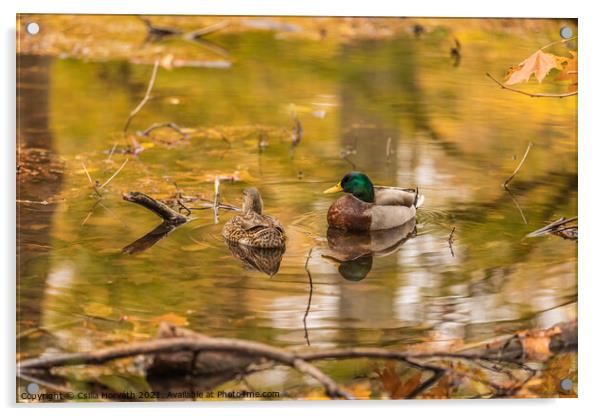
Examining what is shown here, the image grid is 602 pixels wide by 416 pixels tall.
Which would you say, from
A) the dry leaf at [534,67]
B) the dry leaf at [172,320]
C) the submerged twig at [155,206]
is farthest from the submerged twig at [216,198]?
the dry leaf at [534,67]

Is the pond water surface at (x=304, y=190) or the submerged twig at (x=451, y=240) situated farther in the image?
the submerged twig at (x=451, y=240)

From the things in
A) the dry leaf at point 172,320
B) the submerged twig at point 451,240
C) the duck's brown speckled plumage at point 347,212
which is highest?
the duck's brown speckled plumage at point 347,212

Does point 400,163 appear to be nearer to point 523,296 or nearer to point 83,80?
point 523,296

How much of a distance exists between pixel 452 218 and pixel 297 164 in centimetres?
73

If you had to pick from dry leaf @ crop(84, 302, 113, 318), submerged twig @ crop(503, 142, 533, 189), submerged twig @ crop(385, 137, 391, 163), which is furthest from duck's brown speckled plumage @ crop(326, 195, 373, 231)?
dry leaf @ crop(84, 302, 113, 318)

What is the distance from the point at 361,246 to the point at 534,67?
1.09m

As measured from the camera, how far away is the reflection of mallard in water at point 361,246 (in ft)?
14.8

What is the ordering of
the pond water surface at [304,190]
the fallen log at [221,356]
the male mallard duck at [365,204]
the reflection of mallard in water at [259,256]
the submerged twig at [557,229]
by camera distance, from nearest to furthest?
the fallen log at [221,356] < the pond water surface at [304,190] < the reflection of mallard in water at [259,256] < the submerged twig at [557,229] < the male mallard duck at [365,204]

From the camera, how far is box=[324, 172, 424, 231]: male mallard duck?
4.71 m

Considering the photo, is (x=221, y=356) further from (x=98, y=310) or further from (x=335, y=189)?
(x=335, y=189)

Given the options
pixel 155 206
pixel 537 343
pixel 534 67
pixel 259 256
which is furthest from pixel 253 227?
pixel 534 67

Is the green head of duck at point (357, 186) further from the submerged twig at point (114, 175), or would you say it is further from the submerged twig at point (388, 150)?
the submerged twig at point (114, 175)

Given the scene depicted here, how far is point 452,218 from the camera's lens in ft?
15.4

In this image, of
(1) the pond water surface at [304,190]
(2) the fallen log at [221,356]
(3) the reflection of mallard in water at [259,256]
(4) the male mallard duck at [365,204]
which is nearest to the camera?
(2) the fallen log at [221,356]
